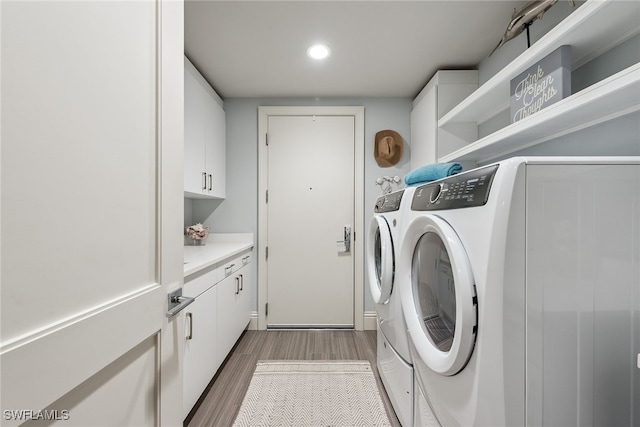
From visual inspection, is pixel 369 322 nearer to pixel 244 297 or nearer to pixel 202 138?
pixel 244 297

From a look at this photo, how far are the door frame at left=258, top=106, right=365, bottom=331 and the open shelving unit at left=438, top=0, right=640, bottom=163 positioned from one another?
1266mm

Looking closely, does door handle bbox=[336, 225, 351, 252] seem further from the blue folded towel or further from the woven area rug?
the blue folded towel

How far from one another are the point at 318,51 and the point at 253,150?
1.16 m

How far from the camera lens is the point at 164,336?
2.25ft

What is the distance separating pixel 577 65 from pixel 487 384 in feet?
4.75

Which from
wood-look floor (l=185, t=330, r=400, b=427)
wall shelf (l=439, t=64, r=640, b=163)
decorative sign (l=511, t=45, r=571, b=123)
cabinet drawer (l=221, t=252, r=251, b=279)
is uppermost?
decorative sign (l=511, t=45, r=571, b=123)

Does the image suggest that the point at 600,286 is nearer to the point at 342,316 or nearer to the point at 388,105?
the point at 342,316

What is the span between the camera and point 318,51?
6.32ft

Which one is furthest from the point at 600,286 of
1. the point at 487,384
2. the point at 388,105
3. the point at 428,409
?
the point at 388,105

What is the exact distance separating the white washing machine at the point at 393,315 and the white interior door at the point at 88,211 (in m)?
1.01

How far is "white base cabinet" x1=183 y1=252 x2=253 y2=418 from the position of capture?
1.39 meters

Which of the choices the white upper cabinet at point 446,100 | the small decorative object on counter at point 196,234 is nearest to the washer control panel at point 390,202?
the white upper cabinet at point 446,100

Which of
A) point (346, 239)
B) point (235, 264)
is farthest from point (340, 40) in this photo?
point (235, 264)

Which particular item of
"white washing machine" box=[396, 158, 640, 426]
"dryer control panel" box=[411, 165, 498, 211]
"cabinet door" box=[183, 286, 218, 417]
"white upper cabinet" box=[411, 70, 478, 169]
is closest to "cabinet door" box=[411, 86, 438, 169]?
"white upper cabinet" box=[411, 70, 478, 169]
